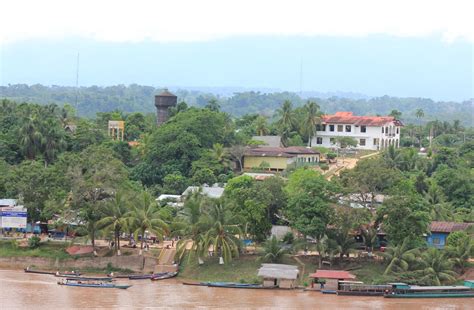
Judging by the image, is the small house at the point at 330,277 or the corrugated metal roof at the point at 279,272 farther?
the corrugated metal roof at the point at 279,272

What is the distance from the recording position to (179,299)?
33.0 metres

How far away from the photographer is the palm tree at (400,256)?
35.1m

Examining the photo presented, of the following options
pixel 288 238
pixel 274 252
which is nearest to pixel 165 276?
pixel 274 252

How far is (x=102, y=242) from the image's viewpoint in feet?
133

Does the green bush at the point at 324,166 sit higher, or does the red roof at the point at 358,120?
the red roof at the point at 358,120

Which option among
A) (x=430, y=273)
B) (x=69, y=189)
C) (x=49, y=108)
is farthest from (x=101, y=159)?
(x=49, y=108)

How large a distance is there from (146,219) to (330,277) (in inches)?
328

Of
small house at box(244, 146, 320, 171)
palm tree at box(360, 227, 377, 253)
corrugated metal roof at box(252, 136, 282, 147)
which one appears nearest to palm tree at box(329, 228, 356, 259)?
palm tree at box(360, 227, 377, 253)

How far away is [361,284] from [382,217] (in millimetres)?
3542

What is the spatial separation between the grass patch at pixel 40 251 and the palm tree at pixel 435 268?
15.4 meters

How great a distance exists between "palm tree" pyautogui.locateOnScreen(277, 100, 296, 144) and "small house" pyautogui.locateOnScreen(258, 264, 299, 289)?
2823cm

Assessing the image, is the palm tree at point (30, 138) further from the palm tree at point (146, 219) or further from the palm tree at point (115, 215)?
the palm tree at point (146, 219)

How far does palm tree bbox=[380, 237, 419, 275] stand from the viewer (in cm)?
3509

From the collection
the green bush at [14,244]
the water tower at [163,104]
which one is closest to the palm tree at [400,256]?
the green bush at [14,244]
